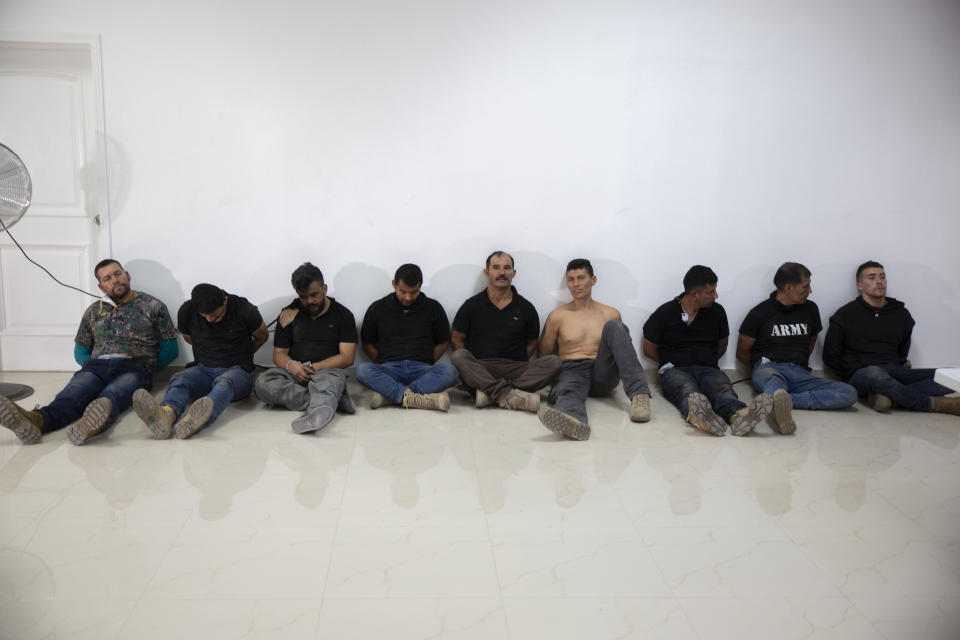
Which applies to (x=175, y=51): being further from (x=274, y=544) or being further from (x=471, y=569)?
(x=471, y=569)

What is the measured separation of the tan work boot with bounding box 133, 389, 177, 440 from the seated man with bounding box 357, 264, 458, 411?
3.37 feet

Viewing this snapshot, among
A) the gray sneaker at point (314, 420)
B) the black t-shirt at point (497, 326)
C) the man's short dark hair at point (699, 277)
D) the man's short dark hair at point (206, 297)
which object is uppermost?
the man's short dark hair at point (699, 277)

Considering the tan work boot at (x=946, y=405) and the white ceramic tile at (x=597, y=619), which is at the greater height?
the tan work boot at (x=946, y=405)

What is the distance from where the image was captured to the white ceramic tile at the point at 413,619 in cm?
199

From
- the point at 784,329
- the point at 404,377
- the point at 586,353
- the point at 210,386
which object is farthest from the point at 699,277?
the point at 210,386

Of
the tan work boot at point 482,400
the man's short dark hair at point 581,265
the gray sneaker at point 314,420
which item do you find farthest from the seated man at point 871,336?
the gray sneaker at point 314,420

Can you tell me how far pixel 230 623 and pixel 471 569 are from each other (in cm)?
75

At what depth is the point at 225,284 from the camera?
435cm

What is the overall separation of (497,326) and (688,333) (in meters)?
1.15

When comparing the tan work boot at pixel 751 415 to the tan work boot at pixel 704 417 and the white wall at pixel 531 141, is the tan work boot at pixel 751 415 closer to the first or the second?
the tan work boot at pixel 704 417

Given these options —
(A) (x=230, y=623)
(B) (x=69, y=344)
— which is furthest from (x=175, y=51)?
(A) (x=230, y=623)

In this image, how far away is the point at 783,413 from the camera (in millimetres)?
3594

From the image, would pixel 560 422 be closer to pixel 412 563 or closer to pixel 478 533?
pixel 478 533

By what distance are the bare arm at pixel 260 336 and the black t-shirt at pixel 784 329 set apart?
2935 mm
